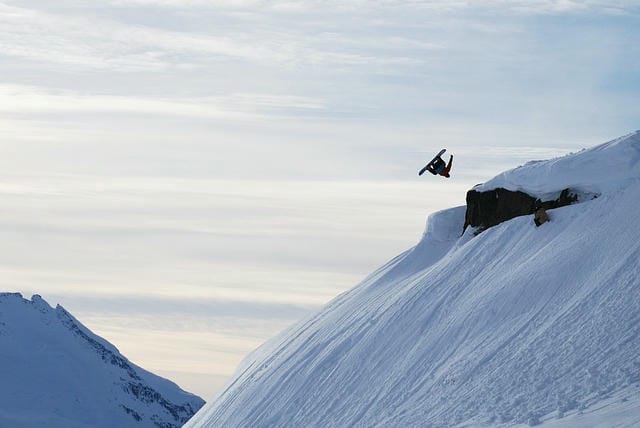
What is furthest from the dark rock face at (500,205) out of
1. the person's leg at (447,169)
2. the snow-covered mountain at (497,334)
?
the person's leg at (447,169)

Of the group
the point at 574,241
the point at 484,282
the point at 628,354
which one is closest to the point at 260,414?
the point at 484,282

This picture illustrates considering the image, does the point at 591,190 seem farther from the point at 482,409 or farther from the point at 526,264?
the point at 482,409

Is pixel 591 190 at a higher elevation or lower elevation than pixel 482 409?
higher

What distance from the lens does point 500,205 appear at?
3244 centimetres

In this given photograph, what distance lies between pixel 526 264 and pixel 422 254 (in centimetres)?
745

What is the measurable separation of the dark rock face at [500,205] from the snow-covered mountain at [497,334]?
203 millimetres

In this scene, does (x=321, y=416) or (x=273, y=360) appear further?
(x=273, y=360)

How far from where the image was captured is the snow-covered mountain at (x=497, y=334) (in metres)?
22.5

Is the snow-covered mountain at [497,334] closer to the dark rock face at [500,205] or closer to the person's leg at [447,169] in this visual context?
the dark rock face at [500,205]

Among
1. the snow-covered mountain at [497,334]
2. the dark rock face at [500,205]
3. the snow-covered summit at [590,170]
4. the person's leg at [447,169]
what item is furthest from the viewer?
the person's leg at [447,169]

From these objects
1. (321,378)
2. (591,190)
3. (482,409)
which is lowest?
(482,409)

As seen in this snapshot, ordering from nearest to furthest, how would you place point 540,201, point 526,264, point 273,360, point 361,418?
1. point 361,418
2. point 526,264
3. point 540,201
4. point 273,360

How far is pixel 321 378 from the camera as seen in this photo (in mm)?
29578

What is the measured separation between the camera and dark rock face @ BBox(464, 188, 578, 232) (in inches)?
1192
